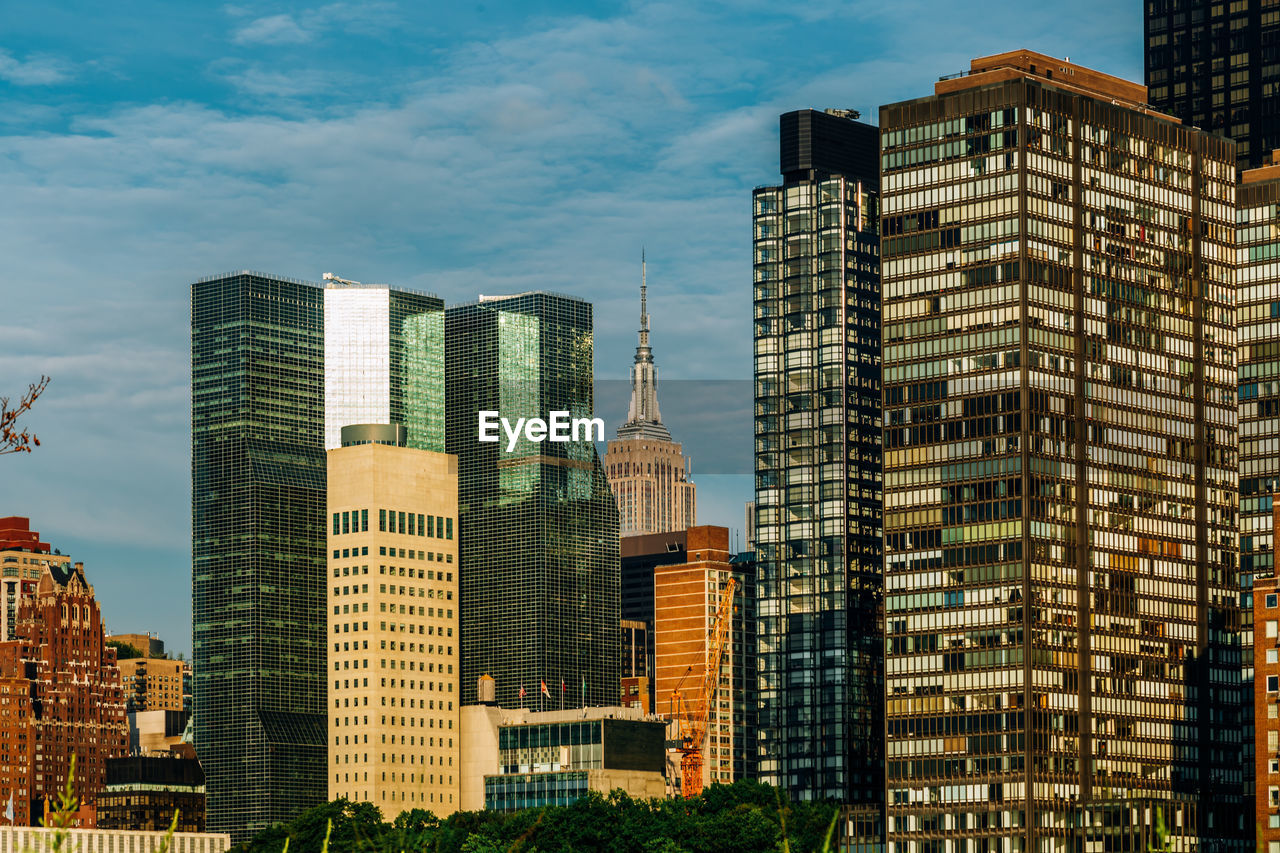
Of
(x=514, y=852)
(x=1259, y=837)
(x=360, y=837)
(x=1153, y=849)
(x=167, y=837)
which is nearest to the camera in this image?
(x=167, y=837)

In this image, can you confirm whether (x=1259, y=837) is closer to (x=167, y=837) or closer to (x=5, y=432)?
(x=167, y=837)

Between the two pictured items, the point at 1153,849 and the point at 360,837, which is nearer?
the point at 1153,849

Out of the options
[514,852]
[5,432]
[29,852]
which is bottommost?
[514,852]

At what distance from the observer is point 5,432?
24.4 m

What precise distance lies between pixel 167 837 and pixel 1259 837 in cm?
1181

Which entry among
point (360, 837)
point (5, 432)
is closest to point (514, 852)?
point (360, 837)

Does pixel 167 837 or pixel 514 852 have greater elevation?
pixel 167 837

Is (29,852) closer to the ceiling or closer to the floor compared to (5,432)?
closer to the floor

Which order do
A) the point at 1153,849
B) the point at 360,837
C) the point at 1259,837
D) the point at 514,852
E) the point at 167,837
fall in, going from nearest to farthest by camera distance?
the point at 167,837
the point at 1153,849
the point at 1259,837
the point at 360,837
the point at 514,852

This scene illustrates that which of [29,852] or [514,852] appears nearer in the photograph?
[29,852]

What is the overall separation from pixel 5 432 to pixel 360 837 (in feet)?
27.9

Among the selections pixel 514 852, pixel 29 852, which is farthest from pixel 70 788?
pixel 514 852

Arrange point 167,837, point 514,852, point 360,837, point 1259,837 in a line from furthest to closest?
point 514,852, point 360,837, point 1259,837, point 167,837

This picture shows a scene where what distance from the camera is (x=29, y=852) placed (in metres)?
19.2
